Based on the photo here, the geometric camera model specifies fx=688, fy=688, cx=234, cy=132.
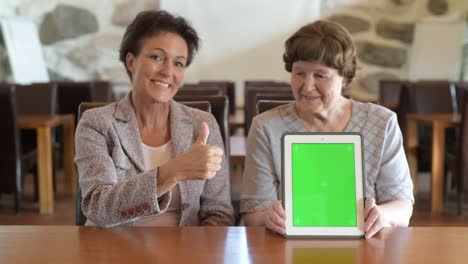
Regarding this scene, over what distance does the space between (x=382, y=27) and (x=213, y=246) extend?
658 centimetres

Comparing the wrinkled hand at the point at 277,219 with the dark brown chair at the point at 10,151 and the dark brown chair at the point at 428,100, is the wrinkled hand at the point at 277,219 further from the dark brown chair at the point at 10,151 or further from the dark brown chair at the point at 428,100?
the dark brown chair at the point at 428,100

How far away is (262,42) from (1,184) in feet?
13.3

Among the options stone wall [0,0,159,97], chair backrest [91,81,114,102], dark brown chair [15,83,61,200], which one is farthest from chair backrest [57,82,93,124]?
stone wall [0,0,159,97]

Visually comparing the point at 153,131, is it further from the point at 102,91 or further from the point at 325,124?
the point at 102,91

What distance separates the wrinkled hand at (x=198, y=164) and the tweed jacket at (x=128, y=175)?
0.06m

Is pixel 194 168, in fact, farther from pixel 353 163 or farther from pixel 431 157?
pixel 431 157

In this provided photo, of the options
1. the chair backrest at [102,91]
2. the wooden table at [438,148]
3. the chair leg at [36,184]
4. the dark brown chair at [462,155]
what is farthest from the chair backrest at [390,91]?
the chair leg at [36,184]

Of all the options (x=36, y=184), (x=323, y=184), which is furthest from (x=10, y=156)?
(x=323, y=184)

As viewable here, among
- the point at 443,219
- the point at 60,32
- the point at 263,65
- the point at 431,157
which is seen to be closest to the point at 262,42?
the point at 263,65

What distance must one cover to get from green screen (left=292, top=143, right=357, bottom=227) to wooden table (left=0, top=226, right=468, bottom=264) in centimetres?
5

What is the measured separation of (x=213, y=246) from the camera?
1.42m

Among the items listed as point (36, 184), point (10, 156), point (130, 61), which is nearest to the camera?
point (130, 61)

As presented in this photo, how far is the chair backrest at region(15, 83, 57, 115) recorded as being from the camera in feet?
16.4

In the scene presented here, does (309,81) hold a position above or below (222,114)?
above
